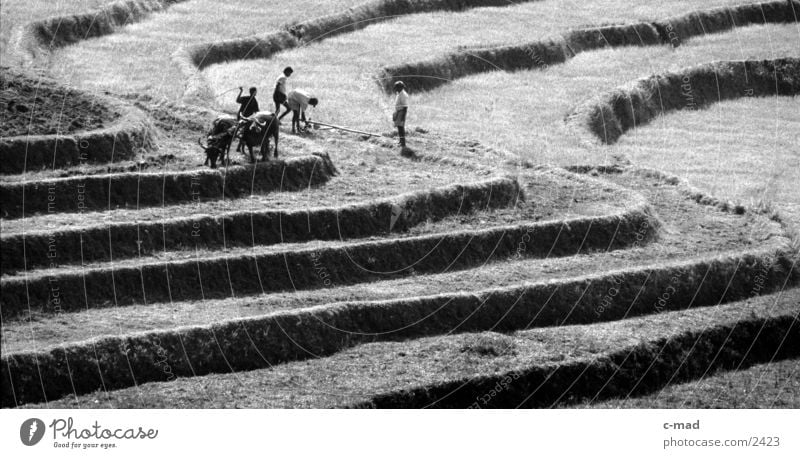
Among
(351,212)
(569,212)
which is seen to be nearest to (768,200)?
(569,212)

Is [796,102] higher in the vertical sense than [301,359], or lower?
lower

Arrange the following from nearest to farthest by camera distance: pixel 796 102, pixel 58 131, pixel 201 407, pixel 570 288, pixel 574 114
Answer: pixel 201 407 < pixel 570 288 < pixel 58 131 < pixel 574 114 < pixel 796 102

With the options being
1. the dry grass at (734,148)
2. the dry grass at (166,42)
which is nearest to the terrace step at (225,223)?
the dry grass at (734,148)

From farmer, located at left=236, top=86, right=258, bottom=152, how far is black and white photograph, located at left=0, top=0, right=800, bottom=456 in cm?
8

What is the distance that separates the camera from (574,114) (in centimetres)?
4278

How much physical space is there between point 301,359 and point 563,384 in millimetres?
4837

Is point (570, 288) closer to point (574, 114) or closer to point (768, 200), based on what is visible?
point (768, 200)

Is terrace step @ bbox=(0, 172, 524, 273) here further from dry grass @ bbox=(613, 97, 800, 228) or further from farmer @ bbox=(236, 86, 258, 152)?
dry grass @ bbox=(613, 97, 800, 228)

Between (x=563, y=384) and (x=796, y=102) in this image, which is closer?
(x=563, y=384)

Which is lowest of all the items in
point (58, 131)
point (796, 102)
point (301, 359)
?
point (796, 102)

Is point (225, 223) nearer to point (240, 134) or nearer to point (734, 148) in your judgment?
point (240, 134)

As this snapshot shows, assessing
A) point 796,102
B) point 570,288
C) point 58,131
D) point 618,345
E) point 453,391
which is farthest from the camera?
point 796,102
